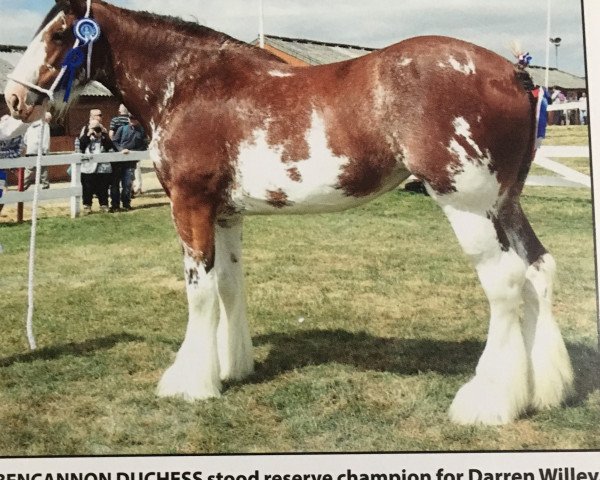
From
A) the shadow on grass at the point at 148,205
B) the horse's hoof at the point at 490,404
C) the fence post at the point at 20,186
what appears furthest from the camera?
the shadow on grass at the point at 148,205

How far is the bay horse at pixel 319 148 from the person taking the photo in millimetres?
2342

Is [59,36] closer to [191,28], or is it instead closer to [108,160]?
[191,28]

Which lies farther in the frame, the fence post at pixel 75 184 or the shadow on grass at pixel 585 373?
the fence post at pixel 75 184

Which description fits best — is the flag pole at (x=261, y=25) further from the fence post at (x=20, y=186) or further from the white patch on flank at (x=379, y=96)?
the fence post at (x=20, y=186)

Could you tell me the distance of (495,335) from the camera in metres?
2.45

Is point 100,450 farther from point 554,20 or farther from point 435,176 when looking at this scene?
point 554,20

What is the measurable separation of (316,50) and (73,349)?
2207 millimetres

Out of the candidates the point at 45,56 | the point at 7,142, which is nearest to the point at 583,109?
Result: the point at 45,56

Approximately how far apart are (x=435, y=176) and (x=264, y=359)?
4.65ft

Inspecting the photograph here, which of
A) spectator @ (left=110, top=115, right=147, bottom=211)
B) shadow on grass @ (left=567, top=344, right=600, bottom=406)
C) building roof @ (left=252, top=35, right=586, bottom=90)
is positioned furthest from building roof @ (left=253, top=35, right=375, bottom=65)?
spectator @ (left=110, top=115, right=147, bottom=211)

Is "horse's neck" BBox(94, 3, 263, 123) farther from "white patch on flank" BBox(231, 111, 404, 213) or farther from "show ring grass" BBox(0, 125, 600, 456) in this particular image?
"show ring grass" BBox(0, 125, 600, 456)

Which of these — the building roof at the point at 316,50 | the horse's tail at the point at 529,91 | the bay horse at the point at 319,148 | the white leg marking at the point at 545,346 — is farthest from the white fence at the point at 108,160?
the building roof at the point at 316,50

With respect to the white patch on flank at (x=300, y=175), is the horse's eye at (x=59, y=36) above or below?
above

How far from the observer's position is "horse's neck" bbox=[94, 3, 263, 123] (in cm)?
276
